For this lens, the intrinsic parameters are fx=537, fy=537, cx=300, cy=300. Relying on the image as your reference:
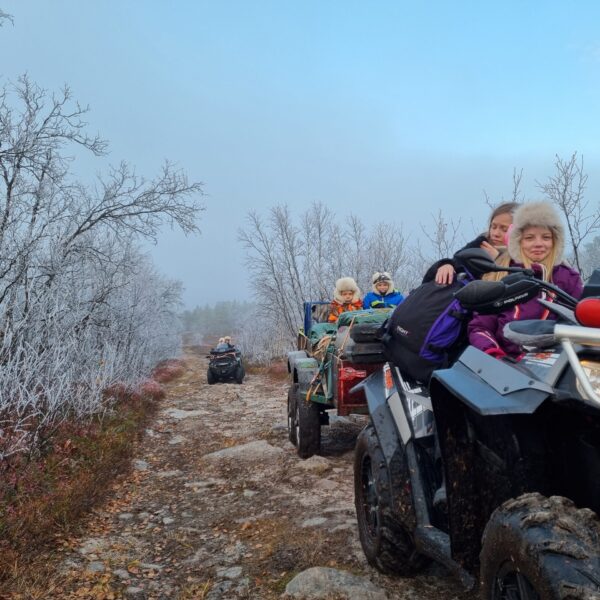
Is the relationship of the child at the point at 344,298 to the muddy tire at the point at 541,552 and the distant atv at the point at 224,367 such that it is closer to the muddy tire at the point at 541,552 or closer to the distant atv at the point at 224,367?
the muddy tire at the point at 541,552

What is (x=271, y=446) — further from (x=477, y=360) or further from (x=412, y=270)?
(x=412, y=270)

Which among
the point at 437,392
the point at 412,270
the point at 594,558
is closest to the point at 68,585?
the point at 437,392

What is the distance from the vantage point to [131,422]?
8.52 meters

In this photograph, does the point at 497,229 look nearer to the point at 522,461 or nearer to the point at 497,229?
the point at 497,229

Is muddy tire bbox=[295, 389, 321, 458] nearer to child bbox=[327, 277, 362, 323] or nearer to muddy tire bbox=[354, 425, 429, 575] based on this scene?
child bbox=[327, 277, 362, 323]

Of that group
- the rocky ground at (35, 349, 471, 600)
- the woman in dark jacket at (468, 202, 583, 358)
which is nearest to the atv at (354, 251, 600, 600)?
the woman in dark jacket at (468, 202, 583, 358)

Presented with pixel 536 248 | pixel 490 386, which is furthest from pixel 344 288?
pixel 490 386

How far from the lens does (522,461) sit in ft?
6.36

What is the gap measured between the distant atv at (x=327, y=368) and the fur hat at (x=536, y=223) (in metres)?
1.44

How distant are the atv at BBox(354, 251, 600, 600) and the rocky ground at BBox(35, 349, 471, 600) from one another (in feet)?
2.52

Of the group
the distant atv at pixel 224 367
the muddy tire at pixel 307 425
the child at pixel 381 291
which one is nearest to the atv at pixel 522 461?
the muddy tire at pixel 307 425

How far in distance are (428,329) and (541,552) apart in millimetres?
1719

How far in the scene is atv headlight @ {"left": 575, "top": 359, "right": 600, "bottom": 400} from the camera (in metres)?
1.45

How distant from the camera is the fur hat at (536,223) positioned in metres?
2.57
